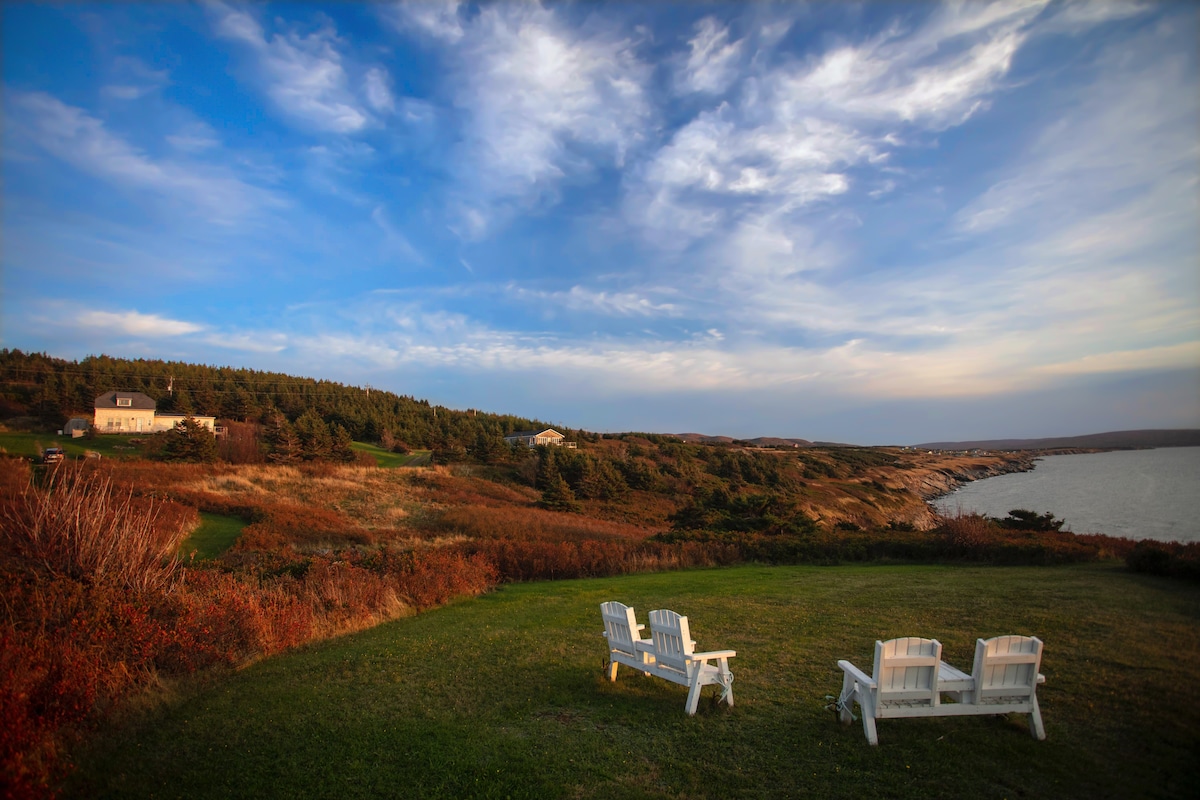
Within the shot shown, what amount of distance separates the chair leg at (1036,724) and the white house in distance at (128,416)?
69.9 meters

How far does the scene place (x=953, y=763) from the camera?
4.58 m

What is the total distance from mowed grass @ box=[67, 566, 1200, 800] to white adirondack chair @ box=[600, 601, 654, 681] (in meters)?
0.35

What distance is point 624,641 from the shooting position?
684 centimetres

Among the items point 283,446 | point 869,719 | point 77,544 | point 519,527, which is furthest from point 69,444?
point 869,719

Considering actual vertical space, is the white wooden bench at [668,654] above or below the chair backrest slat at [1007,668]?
below

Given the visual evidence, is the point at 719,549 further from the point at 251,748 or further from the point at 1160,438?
the point at 251,748

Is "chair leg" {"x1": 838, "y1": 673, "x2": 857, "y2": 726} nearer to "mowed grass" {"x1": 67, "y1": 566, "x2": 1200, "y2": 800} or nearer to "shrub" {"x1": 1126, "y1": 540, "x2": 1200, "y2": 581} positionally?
"mowed grass" {"x1": 67, "y1": 566, "x2": 1200, "y2": 800}

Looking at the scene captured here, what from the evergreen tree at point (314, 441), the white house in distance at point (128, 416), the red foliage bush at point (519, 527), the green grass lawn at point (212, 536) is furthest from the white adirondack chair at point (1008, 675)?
the white house in distance at point (128, 416)

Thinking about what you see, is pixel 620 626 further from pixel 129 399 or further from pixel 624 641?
pixel 129 399

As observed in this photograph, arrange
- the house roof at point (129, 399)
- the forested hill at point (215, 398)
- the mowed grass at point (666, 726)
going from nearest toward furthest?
the mowed grass at point (666, 726) < the house roof at point (129, 399) < the forested hill at point (215, 398)

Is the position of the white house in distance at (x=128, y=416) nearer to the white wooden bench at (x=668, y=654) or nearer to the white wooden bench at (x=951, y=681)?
the white wooden bench at (x=668, y=654)

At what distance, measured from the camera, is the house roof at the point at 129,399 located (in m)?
61.5

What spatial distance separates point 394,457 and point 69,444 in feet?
88.7

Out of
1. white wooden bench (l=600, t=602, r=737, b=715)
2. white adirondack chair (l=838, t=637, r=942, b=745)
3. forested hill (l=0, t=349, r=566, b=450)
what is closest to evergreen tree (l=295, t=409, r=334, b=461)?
forested hill (l=0, t=349, r=566, b=450)
